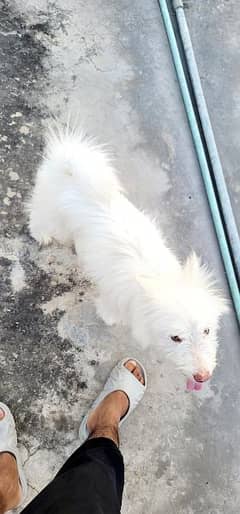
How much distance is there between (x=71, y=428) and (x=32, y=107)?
50.9 inches

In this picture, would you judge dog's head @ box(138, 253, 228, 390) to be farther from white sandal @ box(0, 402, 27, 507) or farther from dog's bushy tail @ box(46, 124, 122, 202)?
white sandal @ box(0, 402, 27, 507)

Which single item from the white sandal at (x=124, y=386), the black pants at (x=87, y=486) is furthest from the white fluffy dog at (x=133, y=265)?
the black pants at (x=87, y=486)

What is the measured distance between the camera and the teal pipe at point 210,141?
215 cm

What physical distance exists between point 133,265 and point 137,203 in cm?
66

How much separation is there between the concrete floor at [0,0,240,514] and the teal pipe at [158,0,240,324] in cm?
5

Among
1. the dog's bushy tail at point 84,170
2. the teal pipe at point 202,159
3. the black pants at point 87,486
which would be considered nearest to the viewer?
the black pants at point 87,486

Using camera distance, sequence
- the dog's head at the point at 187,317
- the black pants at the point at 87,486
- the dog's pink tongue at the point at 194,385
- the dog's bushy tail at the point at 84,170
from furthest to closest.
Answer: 1. the dog's pink tongue at the point at 194,385
2. the dog's bushy tail at the point at 84,170
3. the dog's head at the point at 187,317
4. the black pants at the point at 87,486

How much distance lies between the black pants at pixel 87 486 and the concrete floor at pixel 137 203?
32 centimetres

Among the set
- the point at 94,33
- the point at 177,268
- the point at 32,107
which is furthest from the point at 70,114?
the point at 177,268

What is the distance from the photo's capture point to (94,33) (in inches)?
89.6

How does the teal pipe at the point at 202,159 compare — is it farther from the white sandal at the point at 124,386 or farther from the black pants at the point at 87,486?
the black pants at the point at 87,486

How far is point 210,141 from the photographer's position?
2.21 metres

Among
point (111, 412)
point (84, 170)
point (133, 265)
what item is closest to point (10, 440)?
point (111, 412)

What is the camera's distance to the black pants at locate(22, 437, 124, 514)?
53.0 inches
